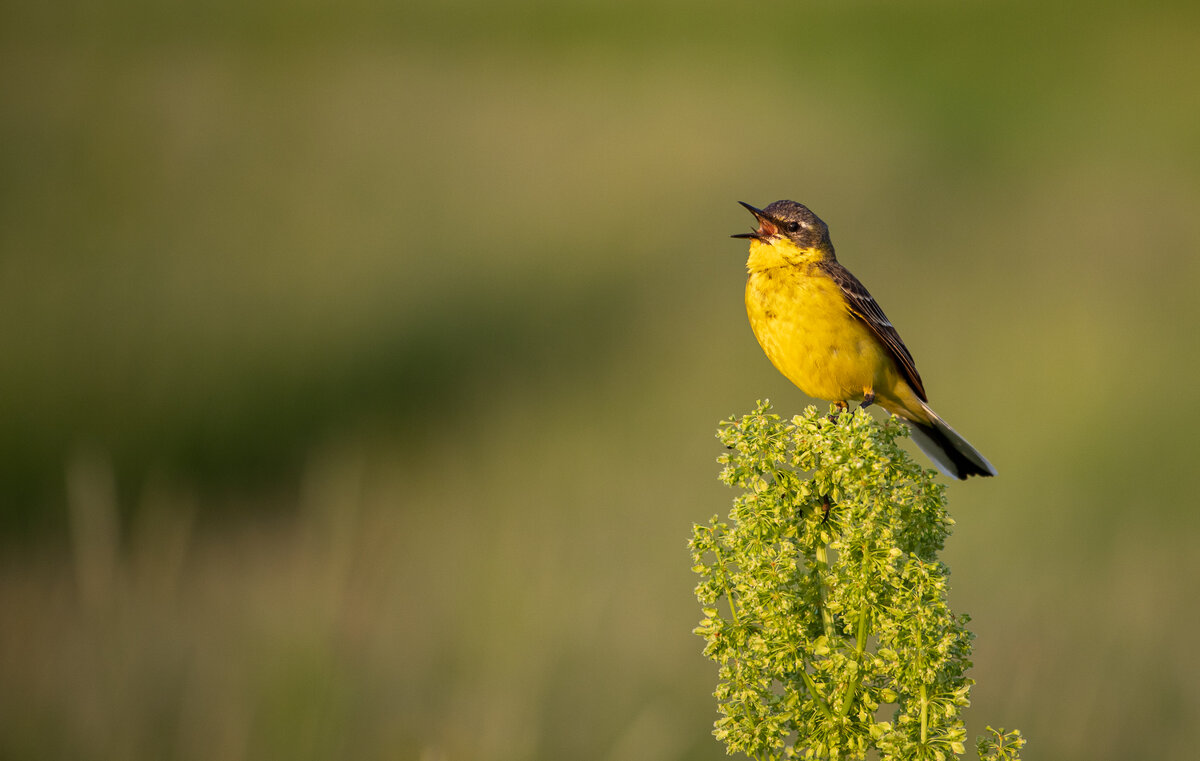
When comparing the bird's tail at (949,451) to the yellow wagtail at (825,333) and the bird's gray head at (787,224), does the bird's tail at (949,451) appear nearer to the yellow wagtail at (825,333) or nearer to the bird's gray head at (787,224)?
the yellow wagtail at (825,333)

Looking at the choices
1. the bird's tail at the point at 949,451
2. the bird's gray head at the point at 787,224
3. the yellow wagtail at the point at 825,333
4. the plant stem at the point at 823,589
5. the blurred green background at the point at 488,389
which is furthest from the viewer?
the blurred green background at the point at 488,389

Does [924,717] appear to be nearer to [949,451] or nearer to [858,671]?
[858,671]

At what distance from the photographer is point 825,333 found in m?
3.86

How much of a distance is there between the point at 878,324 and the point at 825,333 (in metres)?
0.36

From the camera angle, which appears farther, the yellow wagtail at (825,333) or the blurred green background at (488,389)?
the blurred green background at (488,389)

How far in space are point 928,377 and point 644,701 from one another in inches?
242

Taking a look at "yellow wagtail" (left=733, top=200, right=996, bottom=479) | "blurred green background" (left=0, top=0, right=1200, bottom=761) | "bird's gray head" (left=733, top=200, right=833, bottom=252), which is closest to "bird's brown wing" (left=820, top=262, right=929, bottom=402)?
"yellow wagtail" (left=733, top=200, right=996, bottom=479)

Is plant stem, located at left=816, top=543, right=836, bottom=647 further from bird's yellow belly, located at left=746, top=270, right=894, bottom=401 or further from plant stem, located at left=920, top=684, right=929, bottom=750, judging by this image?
bird's yellow belly, located at left=746, top=270, right=894, bottom=401

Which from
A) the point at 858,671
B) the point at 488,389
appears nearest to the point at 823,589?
the point at 858,671

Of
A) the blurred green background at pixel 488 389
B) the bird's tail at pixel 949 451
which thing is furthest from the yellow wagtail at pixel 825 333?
the blurred green background at pixel 488 389

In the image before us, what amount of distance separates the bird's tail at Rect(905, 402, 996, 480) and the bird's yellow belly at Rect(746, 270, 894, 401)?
0.85ft

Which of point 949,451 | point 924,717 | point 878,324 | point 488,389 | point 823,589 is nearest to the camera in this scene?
point 924,717

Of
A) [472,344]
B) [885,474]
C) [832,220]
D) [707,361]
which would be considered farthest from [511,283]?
[885,474]

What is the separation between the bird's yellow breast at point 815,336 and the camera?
3.86 metres
